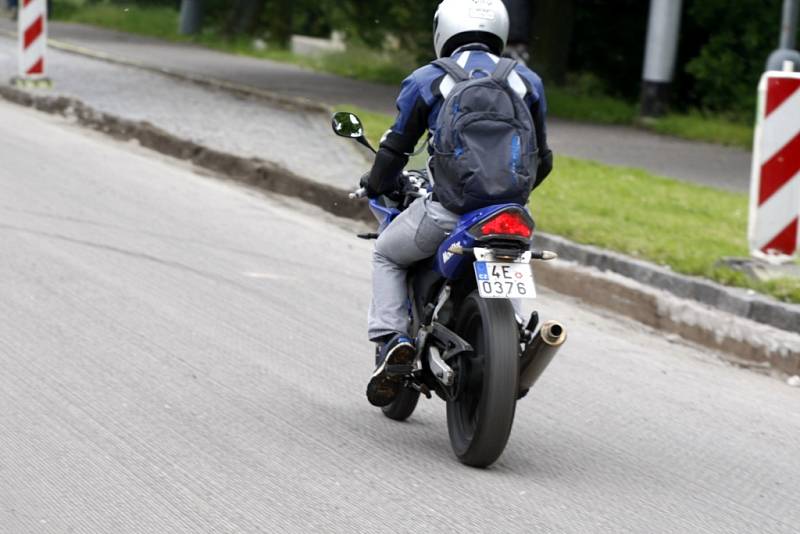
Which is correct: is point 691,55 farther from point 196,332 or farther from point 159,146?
point 196,332

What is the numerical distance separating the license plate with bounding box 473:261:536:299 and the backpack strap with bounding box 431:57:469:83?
686 mm

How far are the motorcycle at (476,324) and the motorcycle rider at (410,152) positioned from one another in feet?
0.28

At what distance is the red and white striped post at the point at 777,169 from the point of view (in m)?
9.21

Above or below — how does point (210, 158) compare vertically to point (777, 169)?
below

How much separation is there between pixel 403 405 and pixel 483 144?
1.34 metres

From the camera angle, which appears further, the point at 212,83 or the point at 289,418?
the point at 212,83

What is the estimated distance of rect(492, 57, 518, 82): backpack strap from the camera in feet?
18.0

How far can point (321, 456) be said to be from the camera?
563 centimetres

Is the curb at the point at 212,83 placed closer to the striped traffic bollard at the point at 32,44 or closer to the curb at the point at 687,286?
the striped traffic bollard at the point at 32,44

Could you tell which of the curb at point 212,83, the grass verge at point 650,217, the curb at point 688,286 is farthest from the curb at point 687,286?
the curb at point 212,83

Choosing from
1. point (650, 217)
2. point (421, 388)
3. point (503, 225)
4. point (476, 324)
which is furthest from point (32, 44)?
point (503, 225)

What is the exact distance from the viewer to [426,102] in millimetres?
5613

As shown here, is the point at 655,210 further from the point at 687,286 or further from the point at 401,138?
the point at 401,138

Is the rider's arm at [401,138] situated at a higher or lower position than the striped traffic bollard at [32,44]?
higher
